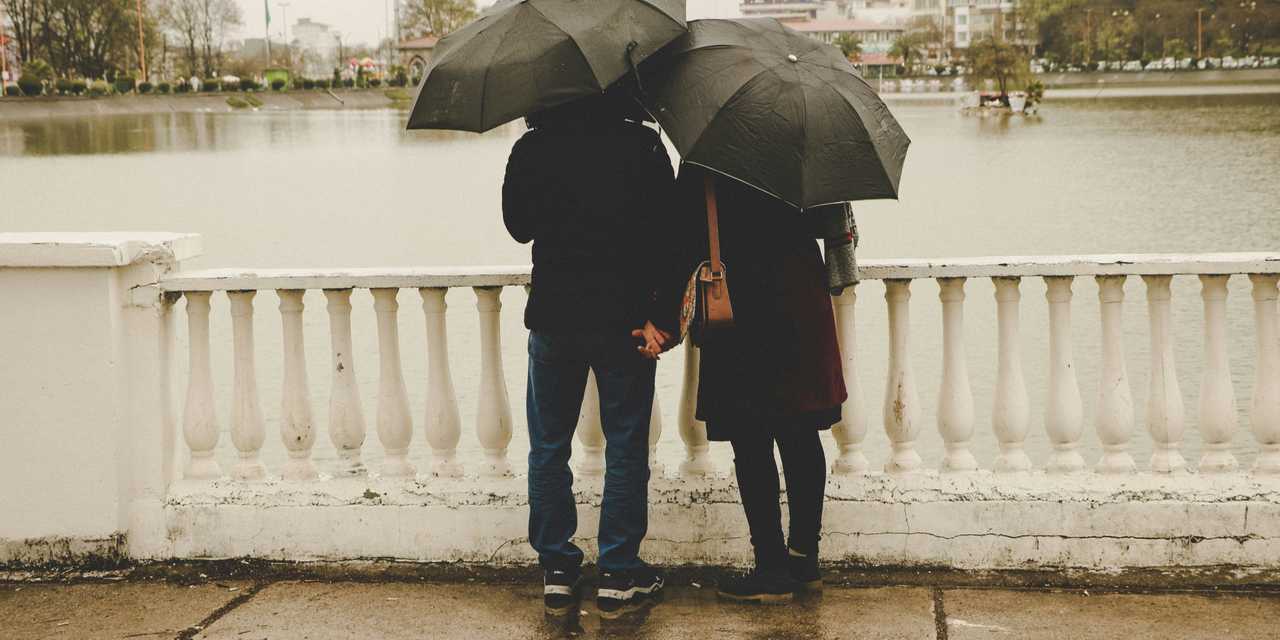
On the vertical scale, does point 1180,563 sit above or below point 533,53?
below

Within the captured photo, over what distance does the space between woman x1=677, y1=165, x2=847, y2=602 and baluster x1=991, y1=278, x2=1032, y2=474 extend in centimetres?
70

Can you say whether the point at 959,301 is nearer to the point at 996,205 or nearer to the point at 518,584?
the point at 518,584

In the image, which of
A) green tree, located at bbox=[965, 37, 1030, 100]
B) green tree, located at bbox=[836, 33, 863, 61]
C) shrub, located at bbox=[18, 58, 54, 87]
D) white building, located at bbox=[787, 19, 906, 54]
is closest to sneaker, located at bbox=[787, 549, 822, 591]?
green tree, located at bbox=[965, 37, 1030, 100]

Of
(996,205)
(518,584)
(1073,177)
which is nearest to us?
(518,584)

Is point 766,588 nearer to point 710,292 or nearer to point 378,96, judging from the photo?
point 710,292

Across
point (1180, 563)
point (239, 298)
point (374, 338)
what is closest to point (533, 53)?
point (239, 298)

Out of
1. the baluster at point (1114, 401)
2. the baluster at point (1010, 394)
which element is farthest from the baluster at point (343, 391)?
the baluster at point (1114, 401)

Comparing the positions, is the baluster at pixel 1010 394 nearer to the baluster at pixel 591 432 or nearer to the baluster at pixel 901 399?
the baluster at pixel 901 399

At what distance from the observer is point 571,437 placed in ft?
13.0

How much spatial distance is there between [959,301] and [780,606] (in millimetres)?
1096

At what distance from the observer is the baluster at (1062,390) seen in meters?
4.40

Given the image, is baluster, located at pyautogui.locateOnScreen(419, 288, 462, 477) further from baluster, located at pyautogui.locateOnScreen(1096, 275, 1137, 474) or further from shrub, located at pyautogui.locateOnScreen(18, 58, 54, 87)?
shrub, located at pyautogui.locateOnScreen(18, 58, 54, 87)

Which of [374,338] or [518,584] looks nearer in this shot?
[518,584]

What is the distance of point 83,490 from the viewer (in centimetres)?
442
